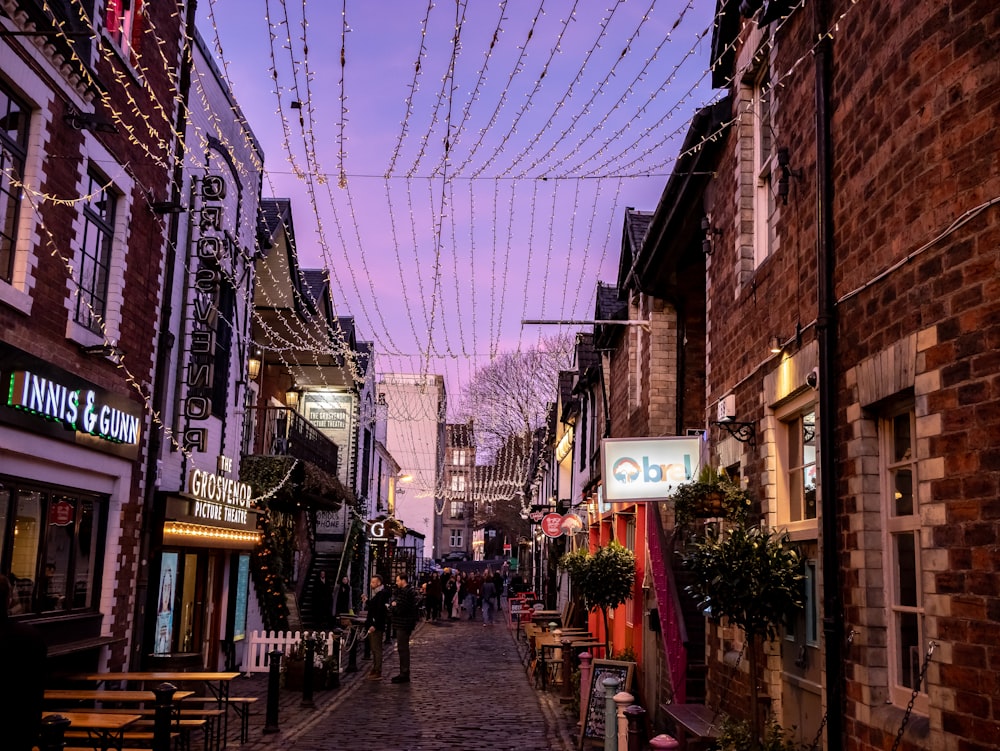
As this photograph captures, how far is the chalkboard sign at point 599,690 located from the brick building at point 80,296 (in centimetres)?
532

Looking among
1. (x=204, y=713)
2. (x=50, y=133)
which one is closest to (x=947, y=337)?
(x=204, y=713)

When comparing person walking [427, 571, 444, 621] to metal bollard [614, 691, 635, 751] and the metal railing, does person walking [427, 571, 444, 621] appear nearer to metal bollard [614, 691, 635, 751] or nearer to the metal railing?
the metal railing

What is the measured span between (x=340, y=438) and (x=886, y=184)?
2812 cm

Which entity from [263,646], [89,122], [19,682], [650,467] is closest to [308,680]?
[263,646]

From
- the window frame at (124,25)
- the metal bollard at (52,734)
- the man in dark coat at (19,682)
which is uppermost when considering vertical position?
the window frame at (124,25)

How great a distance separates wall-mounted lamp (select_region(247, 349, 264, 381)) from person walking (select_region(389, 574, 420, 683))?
5.96 m

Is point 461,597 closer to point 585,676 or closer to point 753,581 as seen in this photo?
point 585,676

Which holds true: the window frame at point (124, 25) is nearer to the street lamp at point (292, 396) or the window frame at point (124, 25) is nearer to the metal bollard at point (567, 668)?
the metal bollard at point (567, 668)

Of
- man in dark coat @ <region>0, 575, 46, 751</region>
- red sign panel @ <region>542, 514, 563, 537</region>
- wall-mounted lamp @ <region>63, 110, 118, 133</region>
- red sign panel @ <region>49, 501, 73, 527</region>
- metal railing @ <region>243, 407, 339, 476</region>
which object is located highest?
wall-mounted lamp @ <region>63, 110, 118, 133</region>

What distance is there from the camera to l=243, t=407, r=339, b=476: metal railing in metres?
21.0

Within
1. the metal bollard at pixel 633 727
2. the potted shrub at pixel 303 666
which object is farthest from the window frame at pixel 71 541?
the metal bollard at pixel 633 727

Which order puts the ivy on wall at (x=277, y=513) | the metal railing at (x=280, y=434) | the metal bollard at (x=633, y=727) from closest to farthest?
the metal bollard at (x=633, y=727) → the ivy on wall at (x=277, y=513) → the metal railing at (x=280, y=434)

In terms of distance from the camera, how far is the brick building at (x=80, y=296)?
9156mm

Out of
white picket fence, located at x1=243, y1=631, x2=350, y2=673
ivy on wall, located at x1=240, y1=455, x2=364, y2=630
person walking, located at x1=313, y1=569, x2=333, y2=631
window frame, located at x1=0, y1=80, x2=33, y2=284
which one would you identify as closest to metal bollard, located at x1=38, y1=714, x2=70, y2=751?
window frame, located at x1=0, y1=80, x2=33, y2=284
